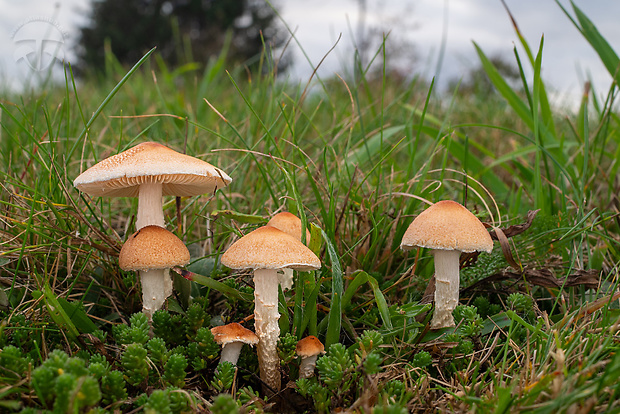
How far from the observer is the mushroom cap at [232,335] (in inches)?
76.0

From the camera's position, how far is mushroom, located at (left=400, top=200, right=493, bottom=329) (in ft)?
6.73

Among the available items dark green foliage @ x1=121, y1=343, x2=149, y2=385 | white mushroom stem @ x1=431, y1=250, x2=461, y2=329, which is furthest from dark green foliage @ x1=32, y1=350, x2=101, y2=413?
white mushroom stem @ x1=431, y1=250, x2=461, y2=329

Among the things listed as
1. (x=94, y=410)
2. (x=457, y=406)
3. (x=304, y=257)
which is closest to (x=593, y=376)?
(x=457, y=406)

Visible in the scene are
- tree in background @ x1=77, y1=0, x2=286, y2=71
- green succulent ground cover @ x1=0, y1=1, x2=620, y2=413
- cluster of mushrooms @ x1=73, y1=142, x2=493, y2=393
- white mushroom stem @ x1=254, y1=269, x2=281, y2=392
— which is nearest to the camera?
green succulent ground cover @ x1=0, y1=1, x2=620, y2=413

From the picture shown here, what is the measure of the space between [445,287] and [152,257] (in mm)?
1411

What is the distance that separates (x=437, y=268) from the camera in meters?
2.24

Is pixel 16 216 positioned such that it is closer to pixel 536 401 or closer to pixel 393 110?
pixel 536 401

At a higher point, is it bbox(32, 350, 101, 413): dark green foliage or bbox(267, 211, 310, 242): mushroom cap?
bbox(267, 211, 310, 242): mushroom cap

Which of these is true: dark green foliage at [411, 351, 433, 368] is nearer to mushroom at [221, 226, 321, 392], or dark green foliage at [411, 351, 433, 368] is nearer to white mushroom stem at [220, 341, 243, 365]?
mushroom at [221, 226, 321, 392]

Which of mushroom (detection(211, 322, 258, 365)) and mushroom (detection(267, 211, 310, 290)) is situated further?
mushroom (detection(267, 211, 310, 290))

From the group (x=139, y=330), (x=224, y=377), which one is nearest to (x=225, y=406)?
(x=224, y=377)

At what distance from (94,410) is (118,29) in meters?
A: 30.6

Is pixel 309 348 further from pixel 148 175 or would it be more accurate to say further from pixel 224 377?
pixel 148 175

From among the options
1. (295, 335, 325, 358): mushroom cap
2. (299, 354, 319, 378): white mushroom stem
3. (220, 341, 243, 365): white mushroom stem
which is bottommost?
(299, 354, 319, 378): white mushroom stem
